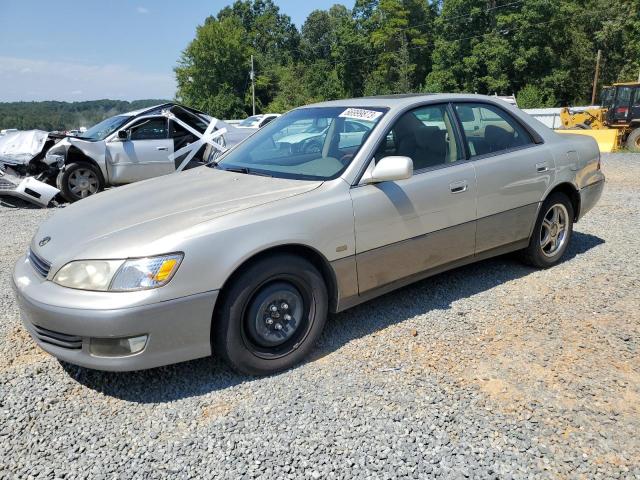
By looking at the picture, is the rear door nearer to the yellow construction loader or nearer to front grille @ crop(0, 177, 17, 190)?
front grille @ crop(0, 177, 17, 190)

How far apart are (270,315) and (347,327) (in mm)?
842

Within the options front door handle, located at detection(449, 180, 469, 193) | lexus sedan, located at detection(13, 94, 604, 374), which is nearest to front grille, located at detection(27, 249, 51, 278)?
lexus sedan, located at detection(13, 94, 604, 374)

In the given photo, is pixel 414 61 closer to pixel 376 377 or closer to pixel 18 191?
pixel 18 191

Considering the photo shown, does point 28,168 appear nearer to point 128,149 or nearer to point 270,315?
point 128,149

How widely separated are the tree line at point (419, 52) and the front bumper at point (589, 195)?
39.8 meters

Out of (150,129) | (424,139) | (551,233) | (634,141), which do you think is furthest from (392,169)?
(634,141)

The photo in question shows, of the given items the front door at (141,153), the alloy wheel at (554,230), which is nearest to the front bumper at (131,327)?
the alloy wheel at (554,230)

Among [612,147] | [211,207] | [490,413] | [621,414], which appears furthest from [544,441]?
[612,147]

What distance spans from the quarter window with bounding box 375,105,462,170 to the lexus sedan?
0.04ft

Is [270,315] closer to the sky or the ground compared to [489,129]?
closer to the ground

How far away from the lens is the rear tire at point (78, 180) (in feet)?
29.6

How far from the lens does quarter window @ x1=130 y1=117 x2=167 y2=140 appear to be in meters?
9.76

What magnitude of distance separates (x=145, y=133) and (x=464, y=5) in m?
47.6

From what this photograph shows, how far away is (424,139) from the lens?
3771mm
